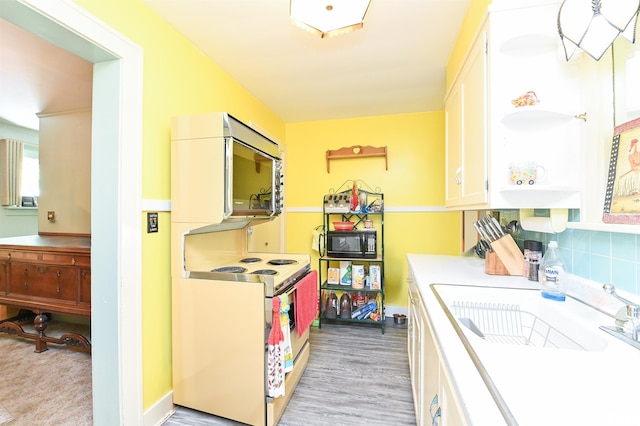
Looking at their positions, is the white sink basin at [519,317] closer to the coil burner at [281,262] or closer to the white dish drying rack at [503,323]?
the white dish drying rack at [503,323]

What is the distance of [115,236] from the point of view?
1.31 metres

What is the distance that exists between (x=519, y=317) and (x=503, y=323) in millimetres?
67

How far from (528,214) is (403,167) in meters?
1.80

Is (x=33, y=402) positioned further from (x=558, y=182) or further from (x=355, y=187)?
(x=558, y=182)

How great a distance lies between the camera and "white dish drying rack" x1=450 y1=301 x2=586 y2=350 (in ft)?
3.32

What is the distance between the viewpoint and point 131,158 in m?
1.36

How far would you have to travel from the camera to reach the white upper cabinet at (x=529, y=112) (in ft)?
3.52

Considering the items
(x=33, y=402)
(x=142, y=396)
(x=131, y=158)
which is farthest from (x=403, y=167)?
(x=33, y=402)

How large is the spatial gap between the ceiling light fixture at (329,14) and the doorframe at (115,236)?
91 cm

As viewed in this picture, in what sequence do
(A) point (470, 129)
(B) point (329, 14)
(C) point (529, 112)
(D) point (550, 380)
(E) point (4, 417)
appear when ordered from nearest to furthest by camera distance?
(D) point (550, 380) → (C) point (529, 112) → (B) point (329, 14) → (A) point (470, 129) → (E) point (4, 417)

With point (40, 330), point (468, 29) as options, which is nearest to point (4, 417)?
point (40, 330)

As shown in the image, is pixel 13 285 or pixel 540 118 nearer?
pixel 540 118

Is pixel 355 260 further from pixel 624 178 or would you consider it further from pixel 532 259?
pixel 624 178

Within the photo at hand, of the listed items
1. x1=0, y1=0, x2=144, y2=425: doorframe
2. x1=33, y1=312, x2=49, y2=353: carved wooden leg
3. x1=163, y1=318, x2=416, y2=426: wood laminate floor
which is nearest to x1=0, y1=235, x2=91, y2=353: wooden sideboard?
x1=33, y1=312, x2=49, y2=353: carved wooden leg
